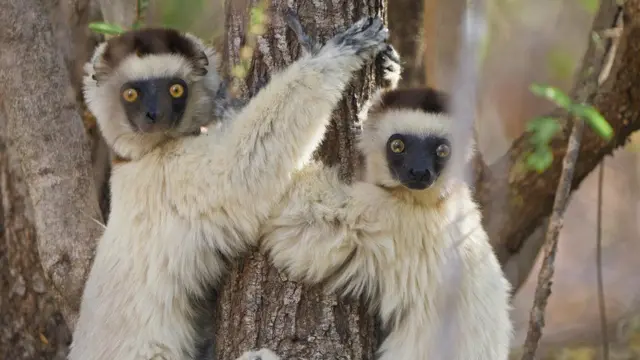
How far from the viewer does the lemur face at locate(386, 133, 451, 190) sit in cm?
355

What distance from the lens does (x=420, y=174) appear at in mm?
3486

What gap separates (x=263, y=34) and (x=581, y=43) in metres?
7.90

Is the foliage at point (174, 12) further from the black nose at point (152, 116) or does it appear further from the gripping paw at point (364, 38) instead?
the gripping paw at point (364, 38)

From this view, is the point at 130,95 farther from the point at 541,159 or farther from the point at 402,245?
the point at 541,159

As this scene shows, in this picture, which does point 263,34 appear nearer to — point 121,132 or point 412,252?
point 121,132

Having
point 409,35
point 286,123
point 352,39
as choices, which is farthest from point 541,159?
point 409,35

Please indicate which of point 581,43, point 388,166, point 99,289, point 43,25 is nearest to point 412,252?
point 388,166

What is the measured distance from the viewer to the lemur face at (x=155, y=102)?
3.62 meters

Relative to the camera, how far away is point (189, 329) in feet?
12.2

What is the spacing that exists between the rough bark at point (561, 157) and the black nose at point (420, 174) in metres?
1.85

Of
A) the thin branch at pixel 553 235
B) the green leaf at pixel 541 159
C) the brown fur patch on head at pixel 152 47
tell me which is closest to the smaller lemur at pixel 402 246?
the brown fur patch on head at pixel 152 47

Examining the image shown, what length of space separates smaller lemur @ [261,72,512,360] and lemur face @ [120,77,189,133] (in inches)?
24.1

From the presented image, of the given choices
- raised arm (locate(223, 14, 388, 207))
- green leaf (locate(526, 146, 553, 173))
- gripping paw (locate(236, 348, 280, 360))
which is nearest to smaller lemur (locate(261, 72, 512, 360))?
raised arm (locate(223, 14, 388, 207))

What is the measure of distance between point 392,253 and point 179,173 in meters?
0.94
